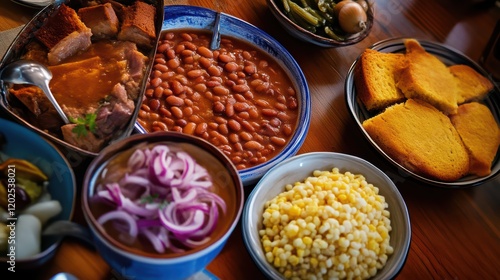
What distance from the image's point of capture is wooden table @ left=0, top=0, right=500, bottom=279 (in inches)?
65.8

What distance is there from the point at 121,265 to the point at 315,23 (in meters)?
1.53

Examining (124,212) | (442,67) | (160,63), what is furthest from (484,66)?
(124,212)

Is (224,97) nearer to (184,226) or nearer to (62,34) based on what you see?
(62,34)

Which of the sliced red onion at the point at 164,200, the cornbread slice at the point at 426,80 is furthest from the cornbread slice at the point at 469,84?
the sliced red onion at the point at 164,200

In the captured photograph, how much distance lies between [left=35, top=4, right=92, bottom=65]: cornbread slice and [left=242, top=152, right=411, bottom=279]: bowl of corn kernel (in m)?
0.85

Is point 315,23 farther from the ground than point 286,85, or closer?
farther from the ground

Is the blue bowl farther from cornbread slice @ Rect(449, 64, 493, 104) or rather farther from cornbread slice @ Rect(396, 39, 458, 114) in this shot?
cornbread slice @ Rect(449, 64, 493, 104)

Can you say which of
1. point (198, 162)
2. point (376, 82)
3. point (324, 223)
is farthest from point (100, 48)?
point (376, 82)

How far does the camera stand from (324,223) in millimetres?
1588

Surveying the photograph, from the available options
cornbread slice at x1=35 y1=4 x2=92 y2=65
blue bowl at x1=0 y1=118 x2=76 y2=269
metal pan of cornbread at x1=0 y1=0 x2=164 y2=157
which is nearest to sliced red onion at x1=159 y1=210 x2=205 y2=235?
blue bowl at x1=0 y1=118 x2=76 y2=269

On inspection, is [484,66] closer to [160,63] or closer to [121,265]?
[160,63]

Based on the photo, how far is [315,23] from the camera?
7.72ft

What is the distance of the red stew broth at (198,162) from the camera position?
1213 millimetres

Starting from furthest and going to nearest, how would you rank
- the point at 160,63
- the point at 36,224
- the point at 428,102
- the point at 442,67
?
the point at 442,67
the point at 428,102
the point at 160,63
the point at 36,224
